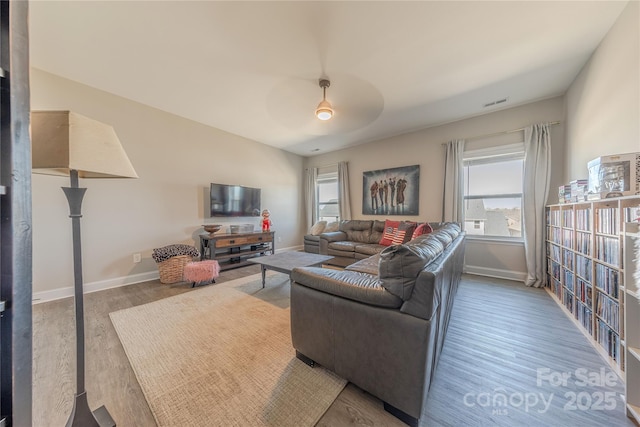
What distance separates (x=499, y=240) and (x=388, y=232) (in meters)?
1.67

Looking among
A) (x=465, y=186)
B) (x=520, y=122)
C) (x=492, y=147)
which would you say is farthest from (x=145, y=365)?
(x=520, y=122)

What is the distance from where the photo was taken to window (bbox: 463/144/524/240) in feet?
10.8

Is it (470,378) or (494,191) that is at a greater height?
(494,191)

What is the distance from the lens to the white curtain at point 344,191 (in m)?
5.03

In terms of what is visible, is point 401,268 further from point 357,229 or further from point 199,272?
point 357,229

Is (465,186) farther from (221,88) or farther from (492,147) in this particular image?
(221,88)

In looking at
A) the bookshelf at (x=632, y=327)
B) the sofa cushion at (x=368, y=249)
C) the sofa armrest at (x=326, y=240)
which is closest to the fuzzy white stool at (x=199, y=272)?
the sofa armrest at (x=326, y=240)

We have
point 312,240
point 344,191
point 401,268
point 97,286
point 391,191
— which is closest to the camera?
point 401,268

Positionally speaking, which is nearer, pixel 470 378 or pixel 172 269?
pixel 470 378

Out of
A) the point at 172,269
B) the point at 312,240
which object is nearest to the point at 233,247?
the point at 172,269

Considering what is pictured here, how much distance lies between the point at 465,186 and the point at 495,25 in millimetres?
2438

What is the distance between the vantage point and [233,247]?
3.98 meters

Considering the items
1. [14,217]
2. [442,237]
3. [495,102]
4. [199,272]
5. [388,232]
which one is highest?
[495,102]

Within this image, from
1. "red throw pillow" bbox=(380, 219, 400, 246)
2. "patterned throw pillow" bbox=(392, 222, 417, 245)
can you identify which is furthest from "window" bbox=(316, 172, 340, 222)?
"patterned throw pillow" bbox=(392, 222, 417, 245)
